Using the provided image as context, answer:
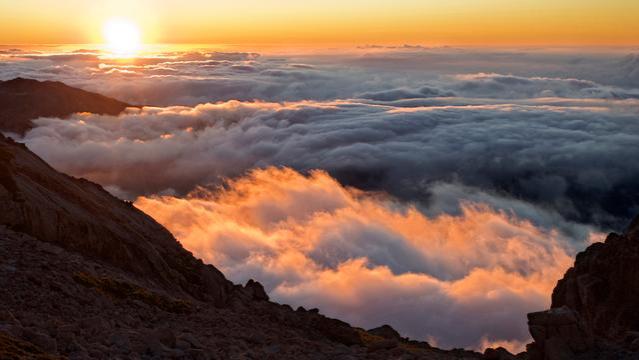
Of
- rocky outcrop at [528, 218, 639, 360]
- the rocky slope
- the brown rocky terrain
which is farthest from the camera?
rocky outcrop at [528, 218, 639, 360]

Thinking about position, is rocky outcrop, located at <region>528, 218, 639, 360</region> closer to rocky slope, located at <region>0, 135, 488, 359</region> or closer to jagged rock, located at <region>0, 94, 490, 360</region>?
rocky slope, located at <region>0, 135, 488, 359</region>

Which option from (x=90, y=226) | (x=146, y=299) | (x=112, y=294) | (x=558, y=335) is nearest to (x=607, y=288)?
(x=558, y=335)

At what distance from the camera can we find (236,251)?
179 m

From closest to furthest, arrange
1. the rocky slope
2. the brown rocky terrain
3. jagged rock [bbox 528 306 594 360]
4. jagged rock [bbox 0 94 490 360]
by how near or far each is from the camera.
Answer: the rocky slope < jagged rock [bbox 0 94 490 360] < the brown rocky terrain < jagged rock [bbox 528 306 594 360]

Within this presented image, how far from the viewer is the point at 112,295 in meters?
33.3

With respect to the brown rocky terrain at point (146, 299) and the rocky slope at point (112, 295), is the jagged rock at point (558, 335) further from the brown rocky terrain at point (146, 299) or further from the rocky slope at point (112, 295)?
the rocky slope at point (112, 295)

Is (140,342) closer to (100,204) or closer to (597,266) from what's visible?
(100,204)

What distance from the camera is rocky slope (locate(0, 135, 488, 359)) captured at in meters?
24.5

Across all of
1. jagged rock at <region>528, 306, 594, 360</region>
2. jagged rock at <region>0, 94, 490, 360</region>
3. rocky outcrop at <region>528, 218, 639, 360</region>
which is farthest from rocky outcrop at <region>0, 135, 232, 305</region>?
rocky outcrop at <region>528, 218, 639, 360</region>

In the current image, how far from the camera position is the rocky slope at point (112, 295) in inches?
966

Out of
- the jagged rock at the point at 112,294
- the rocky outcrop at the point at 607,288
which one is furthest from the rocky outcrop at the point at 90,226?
the rocky outcrop at the point at 607,288

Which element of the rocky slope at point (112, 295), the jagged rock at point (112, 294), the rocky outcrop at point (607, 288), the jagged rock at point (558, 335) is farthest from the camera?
the rocky outcrop at point (607, 288)

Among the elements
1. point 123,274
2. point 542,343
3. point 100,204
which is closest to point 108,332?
point 123,274

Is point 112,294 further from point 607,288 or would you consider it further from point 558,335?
point 607,288
